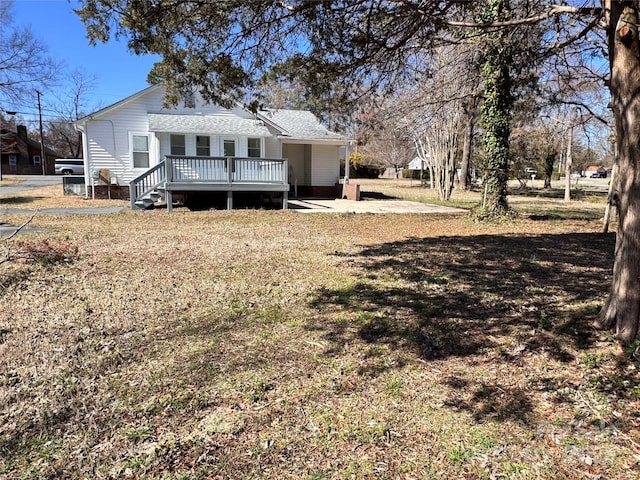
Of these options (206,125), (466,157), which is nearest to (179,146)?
(206,125)

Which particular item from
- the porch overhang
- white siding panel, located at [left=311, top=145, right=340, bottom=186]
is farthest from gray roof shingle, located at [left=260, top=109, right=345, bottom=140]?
white siding panel, located at [left=311, top=145, right=340, bottom=186]

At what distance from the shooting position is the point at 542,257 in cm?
844

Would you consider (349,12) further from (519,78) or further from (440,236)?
(440,236)

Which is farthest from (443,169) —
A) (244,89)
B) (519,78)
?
(244,89)

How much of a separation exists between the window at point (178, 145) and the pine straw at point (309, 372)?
39.0 ft

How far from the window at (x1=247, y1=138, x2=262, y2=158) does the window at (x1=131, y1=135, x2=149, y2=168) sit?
4.29 m

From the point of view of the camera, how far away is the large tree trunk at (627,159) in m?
3.94

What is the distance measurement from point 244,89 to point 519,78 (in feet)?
17.7

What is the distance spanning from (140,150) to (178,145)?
1.81 metres

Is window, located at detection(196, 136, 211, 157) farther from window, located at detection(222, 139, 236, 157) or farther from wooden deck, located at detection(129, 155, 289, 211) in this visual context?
wooden deck, located at detection(129, 155, 289, 211)

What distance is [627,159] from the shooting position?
403 centimetres

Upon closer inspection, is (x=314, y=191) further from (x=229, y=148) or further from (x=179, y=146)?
(x=179, y=146)

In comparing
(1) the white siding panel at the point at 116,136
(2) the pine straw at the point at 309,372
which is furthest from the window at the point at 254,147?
(2) the pine straw at the point at 309,372

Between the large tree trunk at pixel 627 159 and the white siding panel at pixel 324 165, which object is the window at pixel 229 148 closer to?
the white siding panel at pixel 324 165
